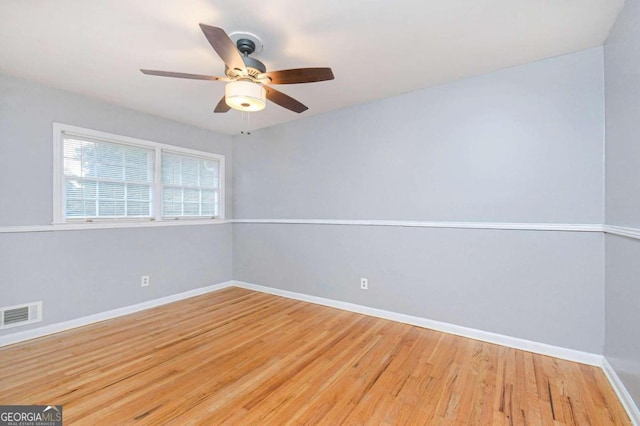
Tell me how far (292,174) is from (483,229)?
237cm

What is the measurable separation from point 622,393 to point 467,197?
161cm

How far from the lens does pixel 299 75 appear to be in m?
1.85

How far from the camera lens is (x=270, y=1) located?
162 centimetres

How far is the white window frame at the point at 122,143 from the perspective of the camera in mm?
2732

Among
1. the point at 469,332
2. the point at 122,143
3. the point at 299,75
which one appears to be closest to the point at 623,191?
the point at 469,332

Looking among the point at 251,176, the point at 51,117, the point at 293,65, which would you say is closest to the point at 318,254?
the point at 251,176

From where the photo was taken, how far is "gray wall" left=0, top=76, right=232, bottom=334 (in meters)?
2.49

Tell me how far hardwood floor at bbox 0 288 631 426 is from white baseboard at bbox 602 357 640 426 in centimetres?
3

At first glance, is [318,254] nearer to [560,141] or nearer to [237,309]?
[237,309]

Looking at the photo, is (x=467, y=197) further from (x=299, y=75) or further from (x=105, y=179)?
(x=105, y=179)

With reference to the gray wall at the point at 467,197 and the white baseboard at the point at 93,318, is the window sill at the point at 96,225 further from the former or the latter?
the gray wall at the point at 467,197

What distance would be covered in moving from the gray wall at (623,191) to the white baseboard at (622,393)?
0.15 ft

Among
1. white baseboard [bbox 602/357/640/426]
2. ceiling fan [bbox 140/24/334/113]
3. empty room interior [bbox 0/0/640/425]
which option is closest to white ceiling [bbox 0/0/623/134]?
empty room interior [bbox 0/0/640/425]

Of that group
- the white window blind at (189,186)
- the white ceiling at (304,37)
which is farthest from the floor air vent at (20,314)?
the white ceiling at (304,37)
